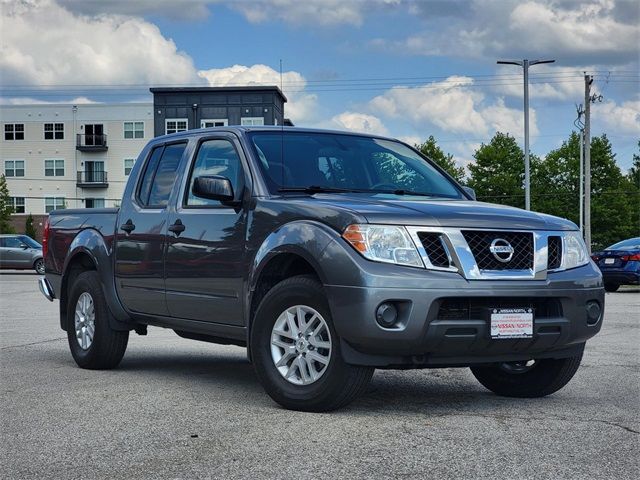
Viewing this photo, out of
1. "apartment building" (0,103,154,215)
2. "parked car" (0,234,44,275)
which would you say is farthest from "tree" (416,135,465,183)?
"parked car" (0,234,44,275)

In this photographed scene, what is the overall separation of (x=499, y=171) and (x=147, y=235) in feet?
239

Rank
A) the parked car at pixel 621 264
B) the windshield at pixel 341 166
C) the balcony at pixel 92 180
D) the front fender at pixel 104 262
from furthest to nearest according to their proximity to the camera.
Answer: the balcony at pixel 92 180, the parked car at pixel 621 264, the front fender at pixel 104 262, the windshield at pixel 341 166

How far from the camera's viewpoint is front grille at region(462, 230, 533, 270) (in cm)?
607

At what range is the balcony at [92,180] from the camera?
7725 centimetres

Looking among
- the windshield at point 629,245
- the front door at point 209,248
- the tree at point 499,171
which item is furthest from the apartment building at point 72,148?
the front door at point 209,248

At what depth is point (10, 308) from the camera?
17922mm

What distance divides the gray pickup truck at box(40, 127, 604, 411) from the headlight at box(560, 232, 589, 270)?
0.01m

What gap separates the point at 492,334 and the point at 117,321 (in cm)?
373

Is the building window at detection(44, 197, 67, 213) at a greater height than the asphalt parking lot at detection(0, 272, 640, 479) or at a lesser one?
greater

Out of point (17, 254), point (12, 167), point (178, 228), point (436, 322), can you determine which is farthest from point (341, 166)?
point (12, 167)

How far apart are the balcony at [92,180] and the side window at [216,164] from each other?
71017mm

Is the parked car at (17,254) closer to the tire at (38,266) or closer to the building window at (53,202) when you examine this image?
the tire at (38,266)

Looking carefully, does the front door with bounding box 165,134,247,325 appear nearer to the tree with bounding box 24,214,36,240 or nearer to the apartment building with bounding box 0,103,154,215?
the tree with bounding box 24,214,36,240

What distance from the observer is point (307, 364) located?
6.23 metres
